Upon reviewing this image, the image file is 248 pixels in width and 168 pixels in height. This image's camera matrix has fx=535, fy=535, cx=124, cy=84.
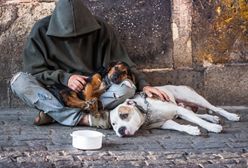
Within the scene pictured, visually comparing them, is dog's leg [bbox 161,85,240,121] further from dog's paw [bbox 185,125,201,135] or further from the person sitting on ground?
dog's paw [bbox 185,125,201,135]

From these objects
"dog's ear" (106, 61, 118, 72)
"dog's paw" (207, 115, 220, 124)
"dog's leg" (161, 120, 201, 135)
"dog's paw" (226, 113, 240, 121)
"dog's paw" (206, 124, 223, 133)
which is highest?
"dog's ear" (106, 61, 118, 72)

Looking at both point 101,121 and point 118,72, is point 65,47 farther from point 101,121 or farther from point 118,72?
point 101,121

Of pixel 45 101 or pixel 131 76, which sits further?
pixel 131 76

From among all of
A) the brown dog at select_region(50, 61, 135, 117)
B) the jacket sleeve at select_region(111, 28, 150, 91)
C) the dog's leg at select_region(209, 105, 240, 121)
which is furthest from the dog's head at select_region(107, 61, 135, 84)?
the dog's leg at select_region(209, 105, 240, 121)

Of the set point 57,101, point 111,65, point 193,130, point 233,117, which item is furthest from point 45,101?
point 233,117

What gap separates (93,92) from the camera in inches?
184

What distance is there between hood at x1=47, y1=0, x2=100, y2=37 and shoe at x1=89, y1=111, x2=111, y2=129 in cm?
78

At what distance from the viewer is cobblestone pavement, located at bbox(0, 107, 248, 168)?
3.65 metres

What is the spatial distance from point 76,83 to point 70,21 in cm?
61

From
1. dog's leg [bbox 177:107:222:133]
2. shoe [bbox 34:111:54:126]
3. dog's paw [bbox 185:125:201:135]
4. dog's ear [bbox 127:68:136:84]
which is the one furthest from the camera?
dog's ear [bbox 127:68:136:84]

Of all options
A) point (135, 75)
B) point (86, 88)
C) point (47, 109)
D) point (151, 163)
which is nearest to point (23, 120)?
point (47, 109)

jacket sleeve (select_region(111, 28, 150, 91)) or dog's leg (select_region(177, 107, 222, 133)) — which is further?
jacket sleeve (select_region(111, 28, 150, 91))

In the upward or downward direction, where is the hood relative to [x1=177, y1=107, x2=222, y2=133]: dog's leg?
upward

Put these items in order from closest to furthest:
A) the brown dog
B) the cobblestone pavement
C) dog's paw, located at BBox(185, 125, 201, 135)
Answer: the cobblestone pavement, dog's paw, located at BBox(185, 125, 201, 135), the brown dog
